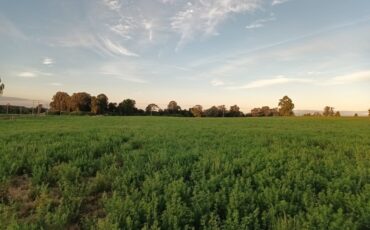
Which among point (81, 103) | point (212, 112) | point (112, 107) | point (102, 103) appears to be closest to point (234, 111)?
point (212, 112)

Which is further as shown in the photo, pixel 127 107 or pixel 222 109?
pixel 222 109

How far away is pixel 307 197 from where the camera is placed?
549cm

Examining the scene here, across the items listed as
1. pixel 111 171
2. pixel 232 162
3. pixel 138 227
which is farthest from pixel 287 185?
pixel 111 171

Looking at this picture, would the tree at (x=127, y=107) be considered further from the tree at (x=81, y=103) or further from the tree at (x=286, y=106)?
the tree at (x=286, y=106)

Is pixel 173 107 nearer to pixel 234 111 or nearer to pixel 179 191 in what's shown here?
pixel 234 111

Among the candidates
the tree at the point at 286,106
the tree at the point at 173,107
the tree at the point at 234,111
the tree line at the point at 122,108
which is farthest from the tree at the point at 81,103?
the tree at the point at 286,106

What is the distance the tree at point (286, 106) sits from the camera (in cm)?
10781

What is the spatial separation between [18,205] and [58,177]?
1.26 metres

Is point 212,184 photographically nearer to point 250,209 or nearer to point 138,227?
point 250,209

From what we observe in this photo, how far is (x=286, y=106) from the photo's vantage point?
10869 centimetres

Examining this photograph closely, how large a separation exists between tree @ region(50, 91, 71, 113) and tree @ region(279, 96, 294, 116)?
283 ft

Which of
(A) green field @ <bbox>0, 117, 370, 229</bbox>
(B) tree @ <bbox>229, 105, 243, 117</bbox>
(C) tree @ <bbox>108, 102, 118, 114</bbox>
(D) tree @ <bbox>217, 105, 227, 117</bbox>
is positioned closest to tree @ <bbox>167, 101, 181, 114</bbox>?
(D) tree @ <bbox>217, 105, 227, 117</bbox>

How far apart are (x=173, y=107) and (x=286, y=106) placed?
161ft

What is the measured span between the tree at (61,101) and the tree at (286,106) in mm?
86364
